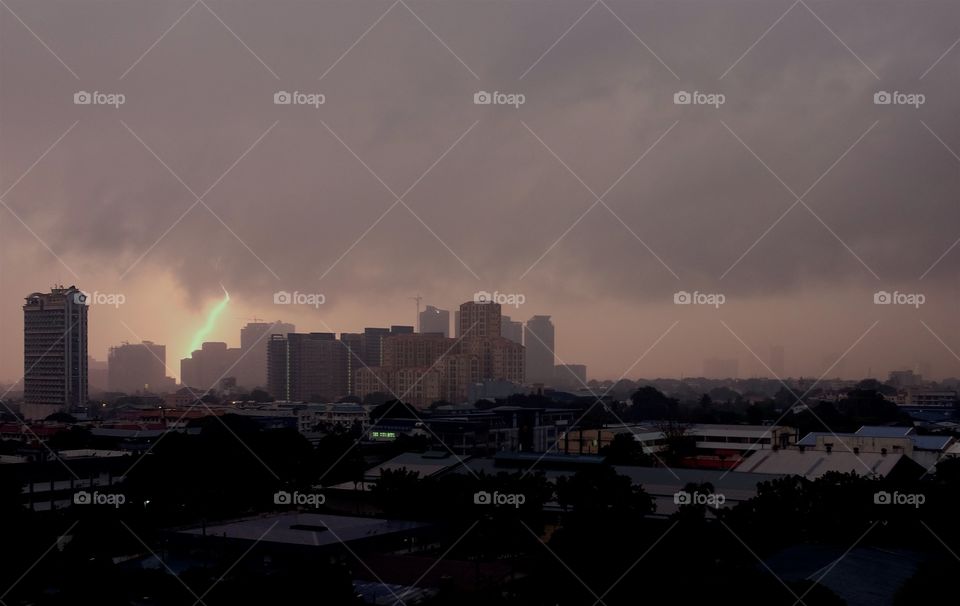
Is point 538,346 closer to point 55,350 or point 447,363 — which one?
point 447,363

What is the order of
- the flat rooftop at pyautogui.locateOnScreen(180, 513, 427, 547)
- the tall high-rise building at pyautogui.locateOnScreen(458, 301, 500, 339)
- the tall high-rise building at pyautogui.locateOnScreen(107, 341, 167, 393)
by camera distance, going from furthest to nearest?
the tall high-rise building at pyautogui.locateOnScreen(107, 341, 167, 393) → the tall high-rise building at pyautogui.locateOnScreen(458, 301, 500, 339) → the flat rooftop at pyautogui.locateOnScreen(180, 513, 427, 547)

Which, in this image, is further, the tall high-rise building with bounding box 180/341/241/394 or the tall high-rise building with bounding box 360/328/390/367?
the tall high-rise building with bounding box 180/341/241/394

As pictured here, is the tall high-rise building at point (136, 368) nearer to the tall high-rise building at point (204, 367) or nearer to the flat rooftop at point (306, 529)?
the tall high-rise building at point (204, 367)

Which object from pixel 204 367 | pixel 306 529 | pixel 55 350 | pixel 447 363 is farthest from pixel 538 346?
pixel 306 529

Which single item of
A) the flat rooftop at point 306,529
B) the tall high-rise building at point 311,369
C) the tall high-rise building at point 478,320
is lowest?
the flat rooftop at point 306,529

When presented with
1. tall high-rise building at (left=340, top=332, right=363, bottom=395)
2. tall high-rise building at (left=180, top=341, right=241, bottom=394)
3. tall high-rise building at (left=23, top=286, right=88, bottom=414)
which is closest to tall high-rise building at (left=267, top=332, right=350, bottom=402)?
tall high-rise building at (left=340, top=332, right=363, bottom=395)

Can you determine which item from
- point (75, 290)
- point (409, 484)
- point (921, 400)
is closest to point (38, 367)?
point (75, 290)

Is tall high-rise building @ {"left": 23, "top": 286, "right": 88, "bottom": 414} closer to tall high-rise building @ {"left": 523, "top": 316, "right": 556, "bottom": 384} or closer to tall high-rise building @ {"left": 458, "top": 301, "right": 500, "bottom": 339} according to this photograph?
tall high-rise building @ {"left": 458, "top": 301, "right": 500, "bottom": 339}

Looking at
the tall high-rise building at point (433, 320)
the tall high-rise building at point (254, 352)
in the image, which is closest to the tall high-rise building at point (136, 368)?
the tall high-rise building at point (254, 352)
